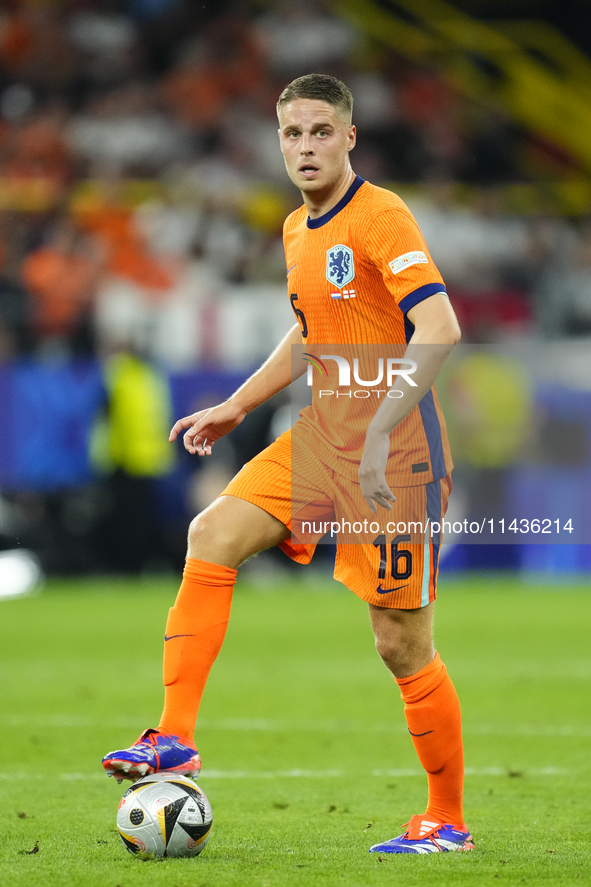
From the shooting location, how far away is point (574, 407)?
12.3 metres

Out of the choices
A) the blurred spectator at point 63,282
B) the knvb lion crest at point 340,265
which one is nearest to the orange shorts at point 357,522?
the knvb lion crest at point 340,265

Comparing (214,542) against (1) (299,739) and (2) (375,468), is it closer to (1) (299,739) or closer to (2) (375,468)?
(2) (375,468)

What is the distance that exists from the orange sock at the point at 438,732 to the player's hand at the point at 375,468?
2.12ft

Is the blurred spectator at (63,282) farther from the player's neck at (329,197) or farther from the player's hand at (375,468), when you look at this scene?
the player's hand at (375,468)

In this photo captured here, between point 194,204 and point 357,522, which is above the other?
point 194,204

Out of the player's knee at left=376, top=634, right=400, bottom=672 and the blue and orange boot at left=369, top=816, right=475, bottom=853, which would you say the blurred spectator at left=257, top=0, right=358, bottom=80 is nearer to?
the player's knee at left=376, top=634, right=400, bottom=672

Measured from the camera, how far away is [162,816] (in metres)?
3.44

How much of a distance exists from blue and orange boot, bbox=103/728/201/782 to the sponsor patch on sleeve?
4.51 ft

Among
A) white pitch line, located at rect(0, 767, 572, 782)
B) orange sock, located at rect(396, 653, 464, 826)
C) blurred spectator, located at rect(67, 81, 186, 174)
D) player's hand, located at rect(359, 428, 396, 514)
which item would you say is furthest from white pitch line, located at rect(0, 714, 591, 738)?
blurred spectator, located at rect(67, 81, 186, 174)

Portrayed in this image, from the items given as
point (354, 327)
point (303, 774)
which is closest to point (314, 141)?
point (354, 327)

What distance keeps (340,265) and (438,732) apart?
1.37 metres

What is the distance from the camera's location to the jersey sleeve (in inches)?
134

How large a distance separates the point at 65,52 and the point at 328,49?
3466mm

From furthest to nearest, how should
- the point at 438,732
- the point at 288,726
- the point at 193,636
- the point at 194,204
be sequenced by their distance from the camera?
the point at 194,204 < the point at 288,726 < the point at 438,732 < the point at 193,636
